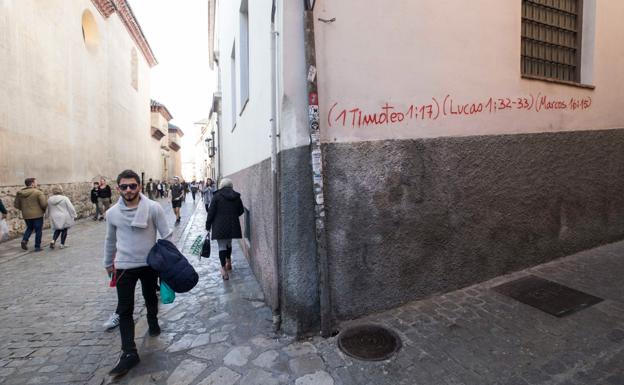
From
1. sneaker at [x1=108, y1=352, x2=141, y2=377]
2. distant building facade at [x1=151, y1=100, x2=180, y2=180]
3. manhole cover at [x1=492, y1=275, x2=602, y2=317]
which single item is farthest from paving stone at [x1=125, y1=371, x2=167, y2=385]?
distant building facade at [x1=151, y1=100, x2=180, y2=180]

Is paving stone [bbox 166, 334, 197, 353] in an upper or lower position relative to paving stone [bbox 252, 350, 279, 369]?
lower

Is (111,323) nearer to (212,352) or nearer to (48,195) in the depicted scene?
(212,352)

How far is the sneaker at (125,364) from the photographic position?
2982mm

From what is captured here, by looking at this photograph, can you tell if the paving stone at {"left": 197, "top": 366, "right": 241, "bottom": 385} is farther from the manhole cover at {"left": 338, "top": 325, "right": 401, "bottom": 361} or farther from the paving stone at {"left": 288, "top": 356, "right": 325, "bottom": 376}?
the manhole cover at {"left": 338, "top": 325, "right": 401, "bottom": 361}

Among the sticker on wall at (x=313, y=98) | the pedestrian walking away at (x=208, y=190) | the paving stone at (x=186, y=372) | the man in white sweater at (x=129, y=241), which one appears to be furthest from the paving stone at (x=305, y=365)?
the pedestrian walking away at (x=208, y=190)

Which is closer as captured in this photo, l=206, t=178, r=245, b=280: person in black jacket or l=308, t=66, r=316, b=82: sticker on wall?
l=308, t=66, r=316, b=82: sticker on wall

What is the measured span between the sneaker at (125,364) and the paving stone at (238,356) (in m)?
0.79

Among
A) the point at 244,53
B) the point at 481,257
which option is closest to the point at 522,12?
the point at 481,257

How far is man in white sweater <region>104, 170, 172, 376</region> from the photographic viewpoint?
3217 millimetres

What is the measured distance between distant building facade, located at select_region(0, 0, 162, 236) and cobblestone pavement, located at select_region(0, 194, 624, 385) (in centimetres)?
764

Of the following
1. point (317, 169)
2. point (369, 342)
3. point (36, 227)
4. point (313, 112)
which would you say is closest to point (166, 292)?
point (317, 169)

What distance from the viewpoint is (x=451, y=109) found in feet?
13.8

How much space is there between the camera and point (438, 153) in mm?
4090

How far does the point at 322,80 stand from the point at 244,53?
372 centimetres
